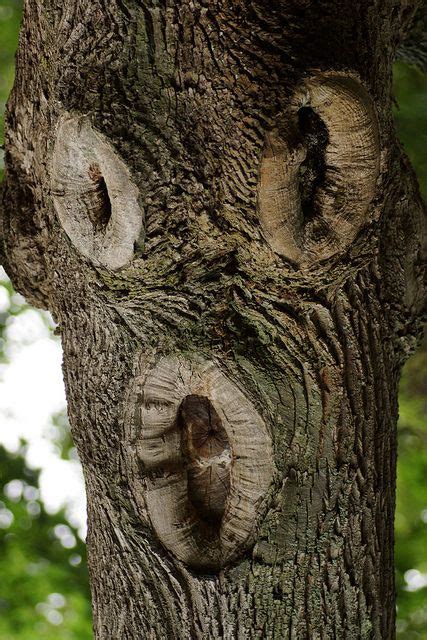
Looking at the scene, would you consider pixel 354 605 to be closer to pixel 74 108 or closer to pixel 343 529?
pixel 343 529

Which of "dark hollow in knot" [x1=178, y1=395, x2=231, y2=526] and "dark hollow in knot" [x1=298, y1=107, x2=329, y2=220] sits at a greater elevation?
"dark hollow in knot" [x1=298, y1=107, x2=329, y2=220]

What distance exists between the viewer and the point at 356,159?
164cm

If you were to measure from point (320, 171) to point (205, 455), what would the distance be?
2.59 feet

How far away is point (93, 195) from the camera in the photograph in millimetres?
1716

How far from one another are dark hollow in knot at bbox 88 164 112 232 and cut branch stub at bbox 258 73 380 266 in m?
0.37

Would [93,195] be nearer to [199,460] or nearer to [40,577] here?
[199,460]

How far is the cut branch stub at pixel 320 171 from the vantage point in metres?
1.60

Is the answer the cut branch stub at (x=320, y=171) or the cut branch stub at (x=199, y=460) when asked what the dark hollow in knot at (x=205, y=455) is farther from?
the cut branch stub at (x=320, y=171)

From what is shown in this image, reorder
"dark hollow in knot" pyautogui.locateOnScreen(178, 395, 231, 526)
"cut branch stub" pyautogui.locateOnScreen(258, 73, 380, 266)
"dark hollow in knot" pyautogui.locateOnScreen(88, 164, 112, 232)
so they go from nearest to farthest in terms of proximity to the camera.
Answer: "cut branch stub" pyautogui.locateOnScreen(258, 73, 380, 266) → "dark hollow in knot" pyautogui.locateOnScreen(88, 164, 112, 232) → "dark hollow in knot" pyautogui.locateOnScreen(178, 395, 231, 526)

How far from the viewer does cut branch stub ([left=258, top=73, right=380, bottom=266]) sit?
5.24ft

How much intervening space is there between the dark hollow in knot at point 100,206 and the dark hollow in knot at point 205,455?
50 cm

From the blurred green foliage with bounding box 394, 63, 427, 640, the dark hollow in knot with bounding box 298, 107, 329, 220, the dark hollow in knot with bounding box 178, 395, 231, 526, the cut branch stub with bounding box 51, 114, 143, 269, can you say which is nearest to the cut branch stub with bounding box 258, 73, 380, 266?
the dark hollow in knot with bounding box 298, 107, 329, 220

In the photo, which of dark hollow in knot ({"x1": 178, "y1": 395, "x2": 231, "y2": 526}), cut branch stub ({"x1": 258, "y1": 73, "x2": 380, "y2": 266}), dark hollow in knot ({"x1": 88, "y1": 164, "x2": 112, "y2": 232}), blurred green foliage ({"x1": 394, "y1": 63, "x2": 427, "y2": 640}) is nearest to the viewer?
cut branch stub ({"x1": 258, "y1": 73, "x2": 380, "y2": 266})

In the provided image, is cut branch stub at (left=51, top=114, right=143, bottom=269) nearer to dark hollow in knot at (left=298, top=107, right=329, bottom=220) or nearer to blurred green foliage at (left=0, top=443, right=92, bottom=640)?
dark hollow in knot at (left=298, top=107, right=329, bottom=220)
